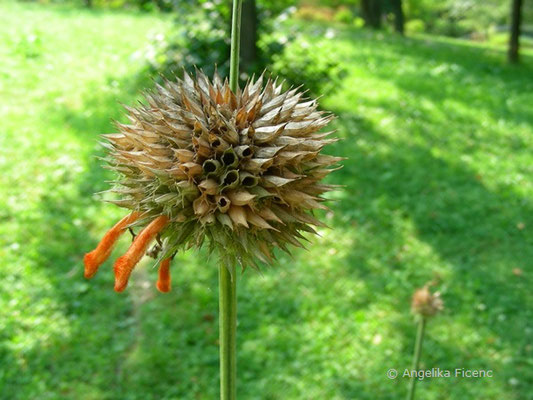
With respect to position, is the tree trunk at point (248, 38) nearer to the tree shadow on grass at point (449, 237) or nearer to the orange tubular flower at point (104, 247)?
the tree shadow on grass at point (449, 237)

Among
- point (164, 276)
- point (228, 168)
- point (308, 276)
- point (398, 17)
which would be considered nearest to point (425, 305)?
point (164, 276)

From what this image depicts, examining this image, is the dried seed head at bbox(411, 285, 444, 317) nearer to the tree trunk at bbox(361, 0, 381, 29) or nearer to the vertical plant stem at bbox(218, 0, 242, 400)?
the vertical plant stem at bbox(218, 0, 242, 400)

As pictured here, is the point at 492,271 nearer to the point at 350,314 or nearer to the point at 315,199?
the point at 350,314

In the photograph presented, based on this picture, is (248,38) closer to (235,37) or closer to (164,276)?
(164,276)

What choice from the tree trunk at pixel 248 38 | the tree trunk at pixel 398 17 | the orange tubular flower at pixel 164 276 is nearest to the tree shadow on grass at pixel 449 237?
the tree trunk at pixel 248 38

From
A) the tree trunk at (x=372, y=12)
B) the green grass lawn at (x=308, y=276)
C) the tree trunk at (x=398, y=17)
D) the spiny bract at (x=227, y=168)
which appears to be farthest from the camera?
the tree trunk at (x=372, y=12)

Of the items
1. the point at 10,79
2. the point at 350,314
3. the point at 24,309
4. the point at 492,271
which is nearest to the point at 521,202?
the point at 492,271
